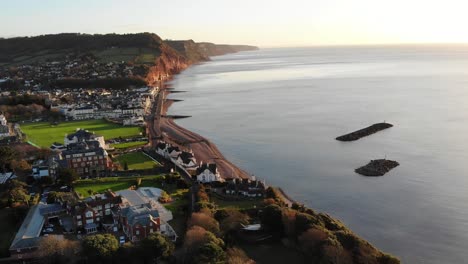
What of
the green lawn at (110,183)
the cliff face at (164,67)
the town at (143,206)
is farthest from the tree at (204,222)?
the cliff face at (164,67)

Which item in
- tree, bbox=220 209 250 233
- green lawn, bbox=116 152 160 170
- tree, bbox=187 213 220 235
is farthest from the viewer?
green lawn, bbox=116 152 160 170

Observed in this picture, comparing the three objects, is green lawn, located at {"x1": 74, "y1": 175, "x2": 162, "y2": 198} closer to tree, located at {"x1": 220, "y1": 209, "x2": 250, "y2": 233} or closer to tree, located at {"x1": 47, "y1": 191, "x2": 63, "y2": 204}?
tree, located at {"x1": 47, "y1": 191, "x2": 63, "y2": 204}

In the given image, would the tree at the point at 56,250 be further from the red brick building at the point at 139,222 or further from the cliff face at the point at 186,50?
the cliff face at the point at 186,50

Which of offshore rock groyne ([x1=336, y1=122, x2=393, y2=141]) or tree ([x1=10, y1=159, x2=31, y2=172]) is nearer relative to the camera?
tree ([x1=10, y1=159, x2=31, y2=172])

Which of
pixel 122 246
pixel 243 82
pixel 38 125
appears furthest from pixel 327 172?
pixel 243 82

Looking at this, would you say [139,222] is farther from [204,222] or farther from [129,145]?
[129,145]

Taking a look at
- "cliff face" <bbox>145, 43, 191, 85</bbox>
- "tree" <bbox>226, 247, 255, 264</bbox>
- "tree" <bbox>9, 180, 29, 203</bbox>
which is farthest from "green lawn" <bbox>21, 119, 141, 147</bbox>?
"cliff face" <bbox>145, 43, 191, 85</bbox>
